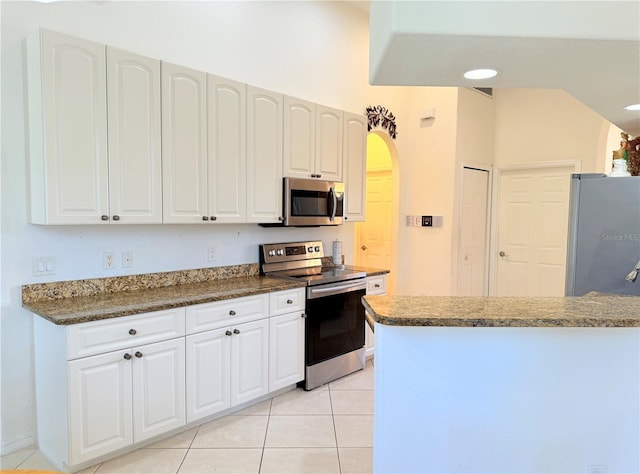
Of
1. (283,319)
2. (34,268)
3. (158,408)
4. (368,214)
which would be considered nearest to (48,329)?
(34,268)

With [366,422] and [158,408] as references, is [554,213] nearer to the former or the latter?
[366,422]

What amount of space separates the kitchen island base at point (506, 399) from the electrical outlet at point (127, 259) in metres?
1.98

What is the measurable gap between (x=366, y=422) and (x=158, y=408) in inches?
53.2

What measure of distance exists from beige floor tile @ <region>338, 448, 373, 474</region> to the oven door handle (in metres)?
1.14

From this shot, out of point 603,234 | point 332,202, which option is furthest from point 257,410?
point 603,234

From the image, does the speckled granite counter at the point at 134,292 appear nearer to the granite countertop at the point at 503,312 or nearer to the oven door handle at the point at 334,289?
the oven door handle at the point at 334,289

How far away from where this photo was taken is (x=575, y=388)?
5.16 feet

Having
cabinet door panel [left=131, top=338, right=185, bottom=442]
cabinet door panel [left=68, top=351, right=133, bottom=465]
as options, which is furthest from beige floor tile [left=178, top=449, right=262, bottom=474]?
cabinet door panel [left=68, top=351, right=133, bottom=465]

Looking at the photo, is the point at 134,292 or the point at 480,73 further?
the point at 134,292

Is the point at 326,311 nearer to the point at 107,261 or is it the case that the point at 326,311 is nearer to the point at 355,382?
the point at 355,382

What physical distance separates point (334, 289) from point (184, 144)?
1600 millimetres

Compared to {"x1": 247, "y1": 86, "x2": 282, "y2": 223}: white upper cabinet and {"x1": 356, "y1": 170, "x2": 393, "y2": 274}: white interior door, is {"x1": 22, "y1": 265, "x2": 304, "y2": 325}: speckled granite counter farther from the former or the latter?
{"x1": 356, "y1": 170, "x2": 393, "y2": 274}: white interior door

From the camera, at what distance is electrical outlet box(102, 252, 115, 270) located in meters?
2.69

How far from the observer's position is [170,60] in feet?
9.72
